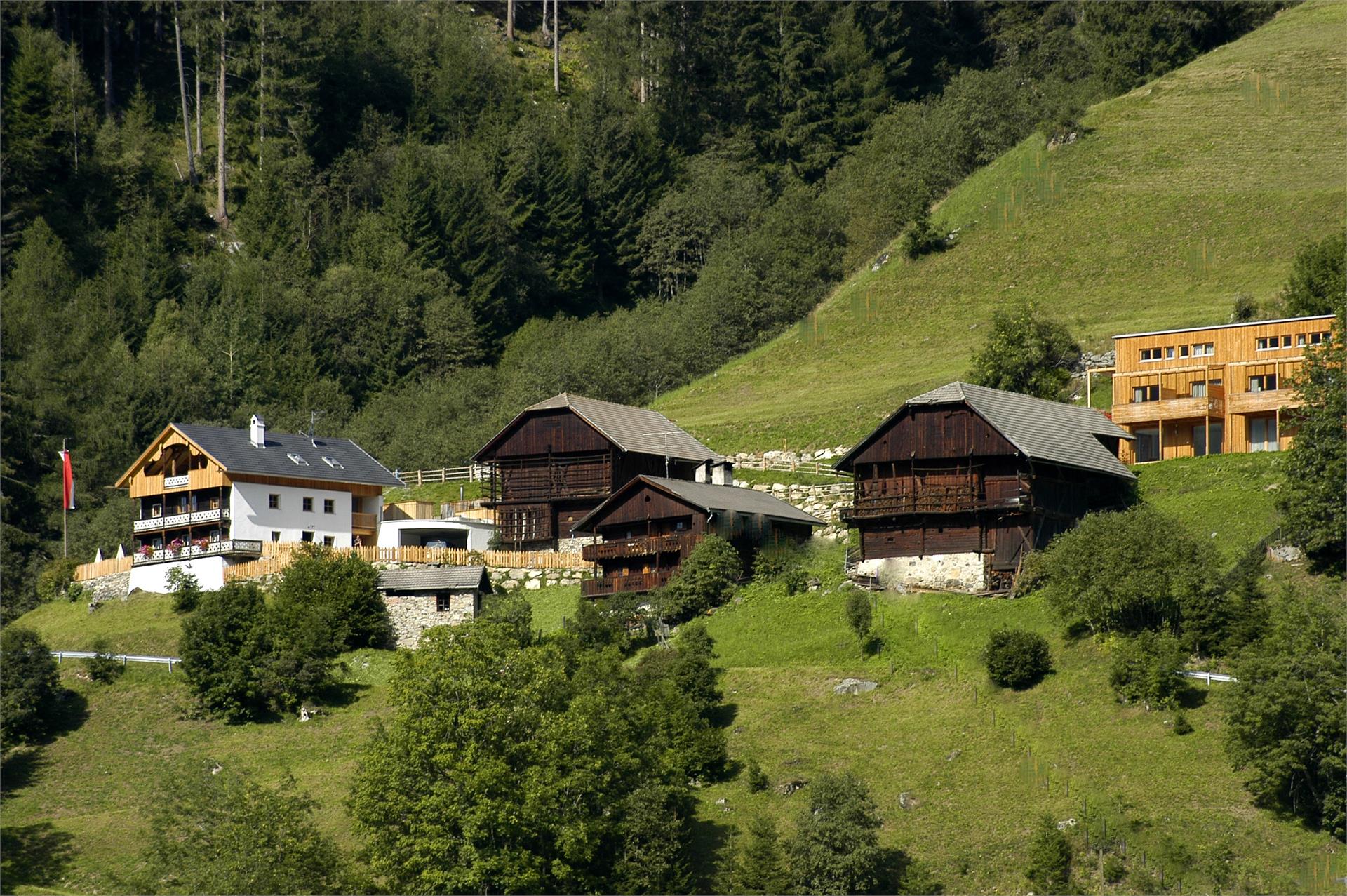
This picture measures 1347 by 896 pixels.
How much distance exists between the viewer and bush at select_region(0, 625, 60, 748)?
63500 millimetres

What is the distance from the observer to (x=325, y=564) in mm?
72750

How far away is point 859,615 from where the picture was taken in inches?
2436

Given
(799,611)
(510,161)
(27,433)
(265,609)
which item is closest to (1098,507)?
(799,611)

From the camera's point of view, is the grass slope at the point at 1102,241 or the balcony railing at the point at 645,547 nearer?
the balcony railing at the point at 645,547

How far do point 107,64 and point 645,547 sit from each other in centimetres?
9813

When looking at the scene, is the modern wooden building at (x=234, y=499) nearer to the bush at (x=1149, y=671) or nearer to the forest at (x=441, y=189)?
the forest at (x=441, y=189)

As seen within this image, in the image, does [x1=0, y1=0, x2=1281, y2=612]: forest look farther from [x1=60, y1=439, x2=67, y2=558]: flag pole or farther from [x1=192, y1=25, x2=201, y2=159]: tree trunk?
[x1=60, y1=439, x2=67, y2=558]: flag pole

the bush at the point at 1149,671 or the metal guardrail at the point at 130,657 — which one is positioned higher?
the bush at the point at 1149,671

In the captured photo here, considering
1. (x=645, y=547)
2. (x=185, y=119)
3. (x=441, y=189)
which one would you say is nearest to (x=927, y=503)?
(x=645, y=547)

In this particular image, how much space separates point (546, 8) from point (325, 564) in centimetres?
12182

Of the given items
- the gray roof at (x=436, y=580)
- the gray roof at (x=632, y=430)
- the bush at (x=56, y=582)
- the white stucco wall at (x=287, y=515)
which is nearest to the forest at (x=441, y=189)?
the bush at (x=56, y=582)

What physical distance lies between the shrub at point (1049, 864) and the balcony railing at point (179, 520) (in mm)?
46111

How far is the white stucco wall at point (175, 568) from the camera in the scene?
78938mm

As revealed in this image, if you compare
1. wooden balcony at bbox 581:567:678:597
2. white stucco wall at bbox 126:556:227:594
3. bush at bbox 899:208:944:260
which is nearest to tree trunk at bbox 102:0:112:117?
bush at bbox 899:208:944:260
